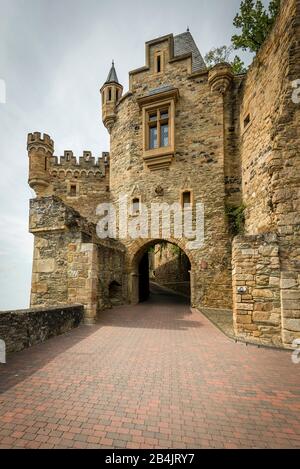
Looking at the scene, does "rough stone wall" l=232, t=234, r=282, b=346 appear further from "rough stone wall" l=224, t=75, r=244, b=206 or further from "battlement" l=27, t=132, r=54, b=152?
"battlement" l=27, t=132, r=54, b=152

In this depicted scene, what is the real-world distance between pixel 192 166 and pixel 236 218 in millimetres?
3442

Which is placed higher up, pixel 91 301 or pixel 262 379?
pixel 91 301

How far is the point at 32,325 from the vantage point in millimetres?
4953

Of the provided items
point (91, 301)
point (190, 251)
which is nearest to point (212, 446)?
point (91, 301)

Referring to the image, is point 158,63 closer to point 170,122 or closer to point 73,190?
point 170,122

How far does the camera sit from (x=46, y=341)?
5266 mm

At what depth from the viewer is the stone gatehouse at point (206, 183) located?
19.2 feet

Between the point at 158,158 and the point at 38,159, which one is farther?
the point at 38,159

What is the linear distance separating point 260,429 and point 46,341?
4474 millimetres

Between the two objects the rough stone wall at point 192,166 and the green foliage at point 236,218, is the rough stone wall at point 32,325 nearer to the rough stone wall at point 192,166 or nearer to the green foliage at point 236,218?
the rough stone wall at point 192,166

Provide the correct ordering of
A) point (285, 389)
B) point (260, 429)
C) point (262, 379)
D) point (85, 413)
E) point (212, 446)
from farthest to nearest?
point (262, 379), point (285, 389), point (85, 413), point (260, 429), point (212, 446)

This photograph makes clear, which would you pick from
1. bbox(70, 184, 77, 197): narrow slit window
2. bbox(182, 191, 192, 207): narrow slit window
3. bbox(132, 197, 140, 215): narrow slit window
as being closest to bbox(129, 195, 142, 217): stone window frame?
bbox(132, 197, 140, 215): narrow slit window

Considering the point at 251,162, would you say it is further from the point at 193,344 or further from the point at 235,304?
the point at 193,344

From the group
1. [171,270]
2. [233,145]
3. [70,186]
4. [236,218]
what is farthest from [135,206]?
[171,270]
